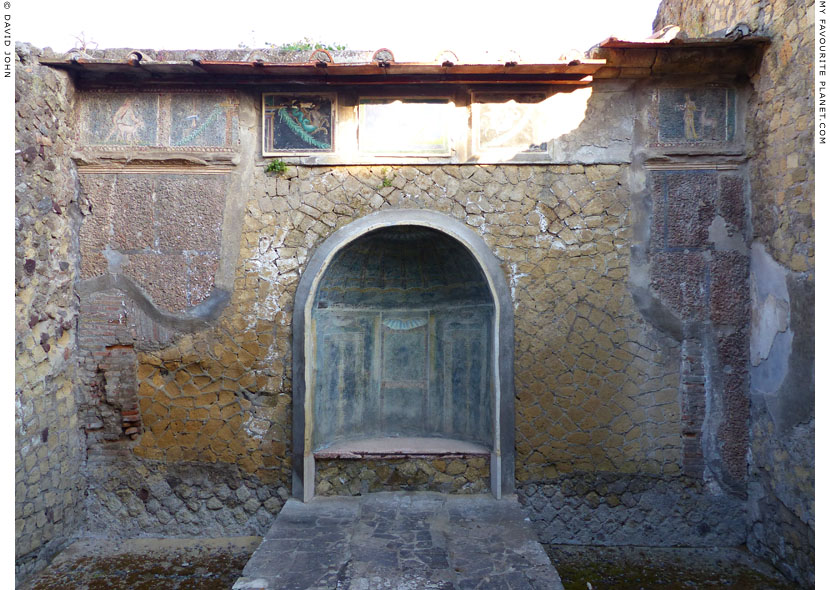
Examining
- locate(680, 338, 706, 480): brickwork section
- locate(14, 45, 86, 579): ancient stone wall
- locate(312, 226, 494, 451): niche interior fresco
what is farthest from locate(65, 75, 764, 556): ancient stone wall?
locate(312, 226, 494, 451): niche interior fresco

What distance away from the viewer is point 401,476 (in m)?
4.41

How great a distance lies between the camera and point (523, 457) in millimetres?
4355

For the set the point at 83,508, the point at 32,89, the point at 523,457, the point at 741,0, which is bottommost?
the point at 83,508

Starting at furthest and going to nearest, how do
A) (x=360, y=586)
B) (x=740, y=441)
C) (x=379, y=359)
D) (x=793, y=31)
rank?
(x=379, y=359) → (x=740, y=441) → (x=793, y=31) → (x=360, y=586)

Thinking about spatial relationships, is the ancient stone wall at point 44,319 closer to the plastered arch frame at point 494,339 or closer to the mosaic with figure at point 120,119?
the mosaic with figure at point 120,119

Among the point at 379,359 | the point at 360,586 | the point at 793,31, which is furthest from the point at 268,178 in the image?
the point at 793,31

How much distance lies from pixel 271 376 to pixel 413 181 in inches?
86.5

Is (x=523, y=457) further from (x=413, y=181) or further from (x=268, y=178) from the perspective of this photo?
(x=268, y=178)

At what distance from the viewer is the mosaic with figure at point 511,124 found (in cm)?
446

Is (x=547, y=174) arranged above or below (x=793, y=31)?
below

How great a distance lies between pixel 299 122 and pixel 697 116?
362 centimetres

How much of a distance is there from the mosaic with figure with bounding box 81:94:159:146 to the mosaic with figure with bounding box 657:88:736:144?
464 cm

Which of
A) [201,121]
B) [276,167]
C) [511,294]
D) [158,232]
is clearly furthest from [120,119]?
[511,294]

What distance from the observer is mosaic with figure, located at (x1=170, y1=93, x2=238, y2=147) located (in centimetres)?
443
